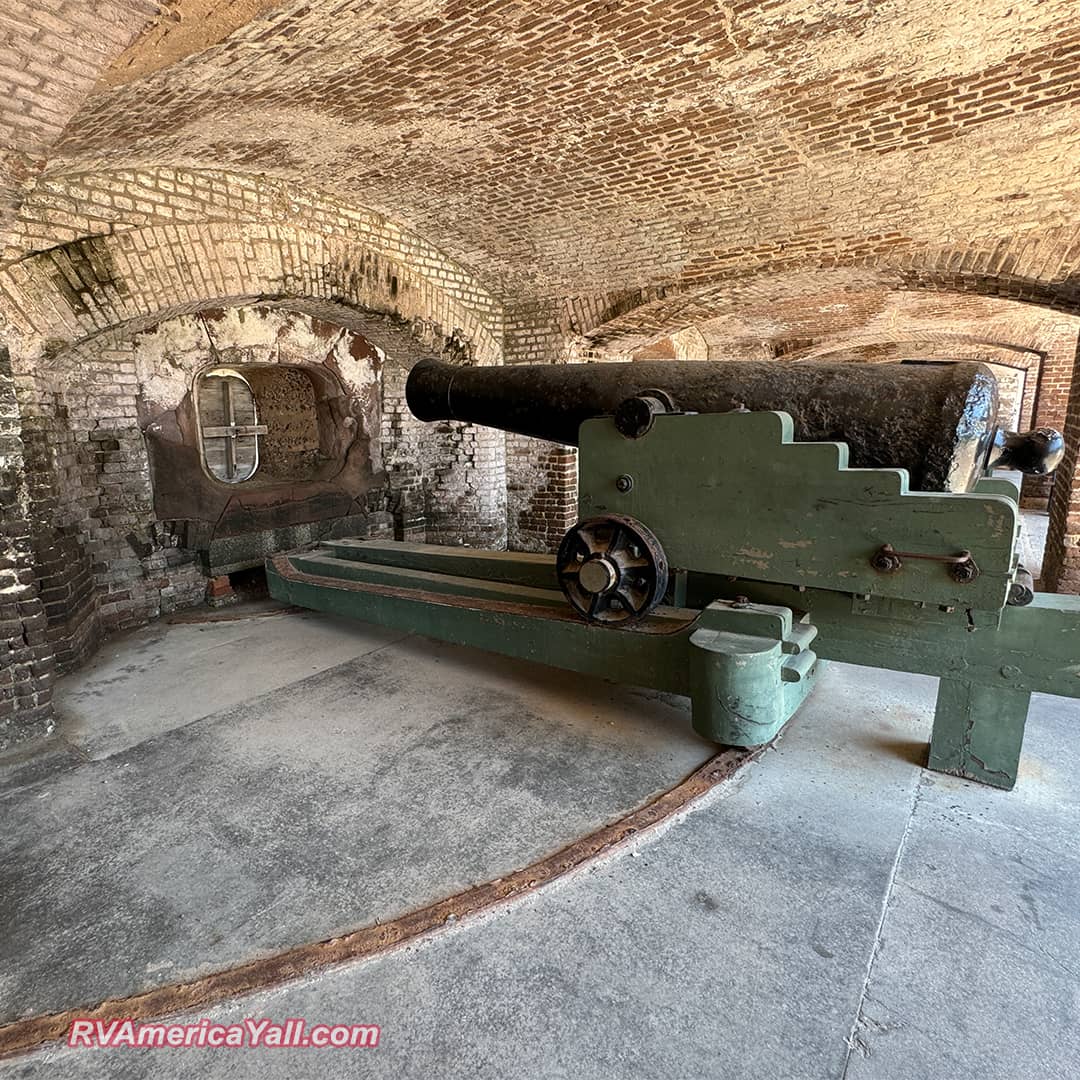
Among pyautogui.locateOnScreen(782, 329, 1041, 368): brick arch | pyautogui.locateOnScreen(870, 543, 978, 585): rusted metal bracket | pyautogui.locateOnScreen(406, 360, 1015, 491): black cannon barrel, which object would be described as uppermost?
pyautogui.locateOnScreen(782, 329, 1041, 368): brick arch

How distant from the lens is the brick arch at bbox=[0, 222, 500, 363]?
3.37 m

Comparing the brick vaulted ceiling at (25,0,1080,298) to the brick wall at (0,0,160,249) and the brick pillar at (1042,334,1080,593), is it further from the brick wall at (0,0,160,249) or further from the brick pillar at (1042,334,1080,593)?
the brick pillar at (1042,334,1080,593)

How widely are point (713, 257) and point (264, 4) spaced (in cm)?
388

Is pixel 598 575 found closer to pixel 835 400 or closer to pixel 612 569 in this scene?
pixel 612 569

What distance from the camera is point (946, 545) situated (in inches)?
86.0

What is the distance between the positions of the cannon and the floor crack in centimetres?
43

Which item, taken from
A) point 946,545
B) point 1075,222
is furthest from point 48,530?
point 1075,222

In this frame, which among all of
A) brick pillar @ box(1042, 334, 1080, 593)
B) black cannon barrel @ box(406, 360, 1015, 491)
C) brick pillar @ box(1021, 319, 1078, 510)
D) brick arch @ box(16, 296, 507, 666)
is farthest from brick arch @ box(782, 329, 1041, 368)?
black cannon barrel @ box(406, 360, 1015, 491)

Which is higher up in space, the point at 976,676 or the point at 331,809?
the point at 976,676

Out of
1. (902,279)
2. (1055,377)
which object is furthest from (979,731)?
(1055,377)

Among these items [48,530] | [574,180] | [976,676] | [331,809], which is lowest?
[331,809]

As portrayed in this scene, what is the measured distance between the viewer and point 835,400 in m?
2.53

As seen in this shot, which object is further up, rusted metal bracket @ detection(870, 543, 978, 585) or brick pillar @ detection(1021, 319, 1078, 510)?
brick pillar @ detection(1021, 319, 1078, 510)

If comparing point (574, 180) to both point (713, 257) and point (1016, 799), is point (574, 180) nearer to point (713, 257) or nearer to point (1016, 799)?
point (713, 257)
